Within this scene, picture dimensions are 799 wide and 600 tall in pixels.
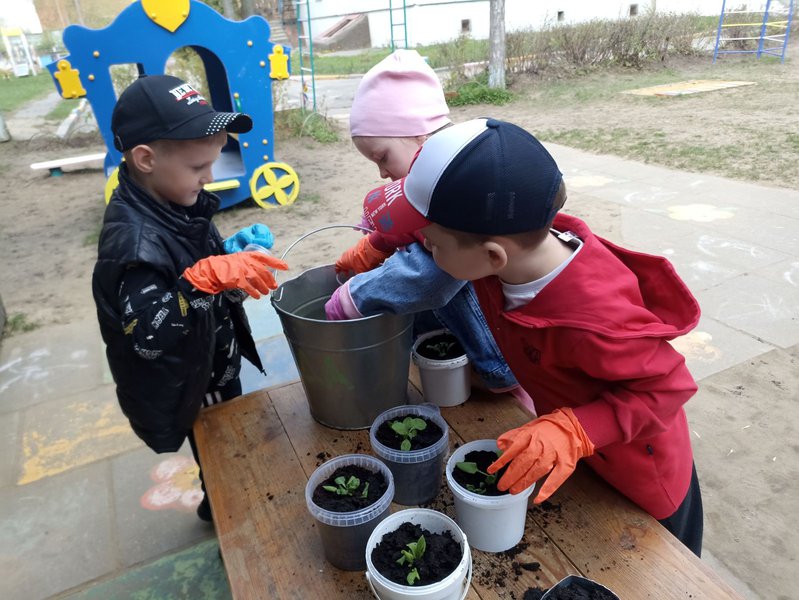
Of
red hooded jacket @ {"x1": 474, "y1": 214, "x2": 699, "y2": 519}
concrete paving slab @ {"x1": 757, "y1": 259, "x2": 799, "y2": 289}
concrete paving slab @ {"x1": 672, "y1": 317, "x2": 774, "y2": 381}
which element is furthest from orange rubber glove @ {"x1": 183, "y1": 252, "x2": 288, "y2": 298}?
concrete paving slab @ {"x1": 757, "y1": 259, "x2": 799, "y2": 289}

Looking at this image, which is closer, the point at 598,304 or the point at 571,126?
the point at 598,304

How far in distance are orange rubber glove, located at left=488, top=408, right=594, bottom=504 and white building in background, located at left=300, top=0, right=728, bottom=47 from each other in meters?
22.0

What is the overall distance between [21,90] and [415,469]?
20390mm

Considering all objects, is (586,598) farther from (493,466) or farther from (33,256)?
(33,256)

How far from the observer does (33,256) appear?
5086mm

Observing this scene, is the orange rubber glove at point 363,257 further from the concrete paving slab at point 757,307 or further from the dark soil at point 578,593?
the concrete paving slab at point 757,307

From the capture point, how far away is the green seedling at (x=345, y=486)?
113cm

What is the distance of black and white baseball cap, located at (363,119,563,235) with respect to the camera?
943 mm

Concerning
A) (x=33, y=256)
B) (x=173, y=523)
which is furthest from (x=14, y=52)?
(x=173, y=523)

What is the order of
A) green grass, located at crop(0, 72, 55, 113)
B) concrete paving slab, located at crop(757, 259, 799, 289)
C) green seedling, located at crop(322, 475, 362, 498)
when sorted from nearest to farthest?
1. green seedling, located at crop(322, 475, 362, 498)
2. concrete paving slab, located at crop(757, 259, 799, 289)
3. green grass, located at crop(0, 72, 55, 113)

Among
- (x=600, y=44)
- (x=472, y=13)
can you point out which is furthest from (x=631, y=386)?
(x=472, y=13)

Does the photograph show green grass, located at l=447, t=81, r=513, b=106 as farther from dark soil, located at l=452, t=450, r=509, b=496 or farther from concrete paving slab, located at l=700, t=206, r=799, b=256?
dark soil, located at l=452, t=450, r=509, b=496

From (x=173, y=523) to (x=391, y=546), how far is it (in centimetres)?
159

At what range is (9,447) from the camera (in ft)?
8.96
